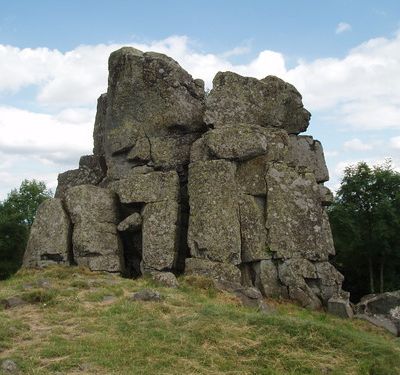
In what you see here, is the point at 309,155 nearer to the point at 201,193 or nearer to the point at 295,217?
the point at 295,217

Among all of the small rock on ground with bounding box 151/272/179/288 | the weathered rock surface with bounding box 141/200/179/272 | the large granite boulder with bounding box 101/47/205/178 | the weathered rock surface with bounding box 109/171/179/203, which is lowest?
the small rock on ground with bounding box 151/272/179/288

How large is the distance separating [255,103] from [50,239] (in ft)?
33.7

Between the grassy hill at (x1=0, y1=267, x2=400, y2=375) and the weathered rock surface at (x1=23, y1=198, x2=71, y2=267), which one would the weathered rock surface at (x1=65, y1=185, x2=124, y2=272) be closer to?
the weathered rock surface at (x1=23, y1=198, x2=71, y2=267)

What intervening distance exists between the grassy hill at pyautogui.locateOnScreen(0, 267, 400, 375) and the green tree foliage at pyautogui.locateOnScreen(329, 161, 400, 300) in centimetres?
2258

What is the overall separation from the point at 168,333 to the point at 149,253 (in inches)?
348

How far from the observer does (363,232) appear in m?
36.3

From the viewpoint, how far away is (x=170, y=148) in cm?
2306

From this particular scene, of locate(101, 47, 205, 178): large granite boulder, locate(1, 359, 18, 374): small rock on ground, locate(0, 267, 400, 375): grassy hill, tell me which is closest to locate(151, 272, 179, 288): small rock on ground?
locate(0, 267, 400, 375): grassy hill

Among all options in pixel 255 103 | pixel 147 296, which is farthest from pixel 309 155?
pixel 147 296

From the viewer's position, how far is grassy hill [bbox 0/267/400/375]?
407 inches

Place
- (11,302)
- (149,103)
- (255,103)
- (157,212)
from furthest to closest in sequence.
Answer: (149,103) → (255,103) → (157,212) → (11,302)

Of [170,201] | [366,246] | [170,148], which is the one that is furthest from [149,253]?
[366,246]

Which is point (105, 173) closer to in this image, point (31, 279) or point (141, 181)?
point (141, 181)

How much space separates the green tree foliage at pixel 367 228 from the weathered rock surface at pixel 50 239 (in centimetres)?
2072
